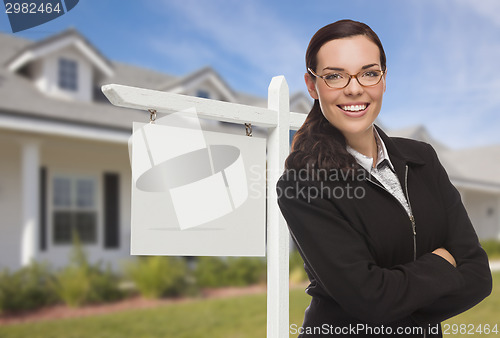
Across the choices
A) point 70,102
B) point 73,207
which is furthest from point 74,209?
point 70,102

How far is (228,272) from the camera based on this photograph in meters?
8.37

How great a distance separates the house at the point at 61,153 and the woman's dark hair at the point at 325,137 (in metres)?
7.07

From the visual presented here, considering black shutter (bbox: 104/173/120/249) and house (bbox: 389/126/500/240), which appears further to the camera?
house (bbox: 389/126/500/240)

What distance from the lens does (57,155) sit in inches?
358

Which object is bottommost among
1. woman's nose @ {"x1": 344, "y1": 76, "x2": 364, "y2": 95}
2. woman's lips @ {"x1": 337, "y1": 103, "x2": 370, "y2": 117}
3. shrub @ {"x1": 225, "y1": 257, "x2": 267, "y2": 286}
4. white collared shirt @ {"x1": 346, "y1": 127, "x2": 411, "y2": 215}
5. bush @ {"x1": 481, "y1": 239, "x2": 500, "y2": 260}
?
bush @ {"x1": 481, "y1": 239, "x2": 500, "y2": 260}

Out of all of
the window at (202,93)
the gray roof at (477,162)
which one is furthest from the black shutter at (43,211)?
the gray roof at (477,162)

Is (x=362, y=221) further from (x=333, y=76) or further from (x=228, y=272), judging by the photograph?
(x=228, y=272)

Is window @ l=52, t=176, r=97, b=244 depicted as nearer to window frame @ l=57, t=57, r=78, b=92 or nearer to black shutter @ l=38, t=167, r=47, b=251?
black shutter @ l=38, t=167, r=47, b=251

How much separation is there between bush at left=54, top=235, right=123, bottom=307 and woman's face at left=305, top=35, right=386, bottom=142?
249 inches

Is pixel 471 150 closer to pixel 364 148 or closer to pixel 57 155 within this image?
pixel 57 155

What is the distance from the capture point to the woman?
1215 mm

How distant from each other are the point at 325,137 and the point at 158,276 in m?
6.37

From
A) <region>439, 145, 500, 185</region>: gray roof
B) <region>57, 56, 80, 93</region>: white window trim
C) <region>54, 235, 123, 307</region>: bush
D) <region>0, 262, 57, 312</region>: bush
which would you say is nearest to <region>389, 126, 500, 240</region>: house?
<region>439, 145, 500, 185</region>: gray roof

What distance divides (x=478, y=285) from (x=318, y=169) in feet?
1.83
